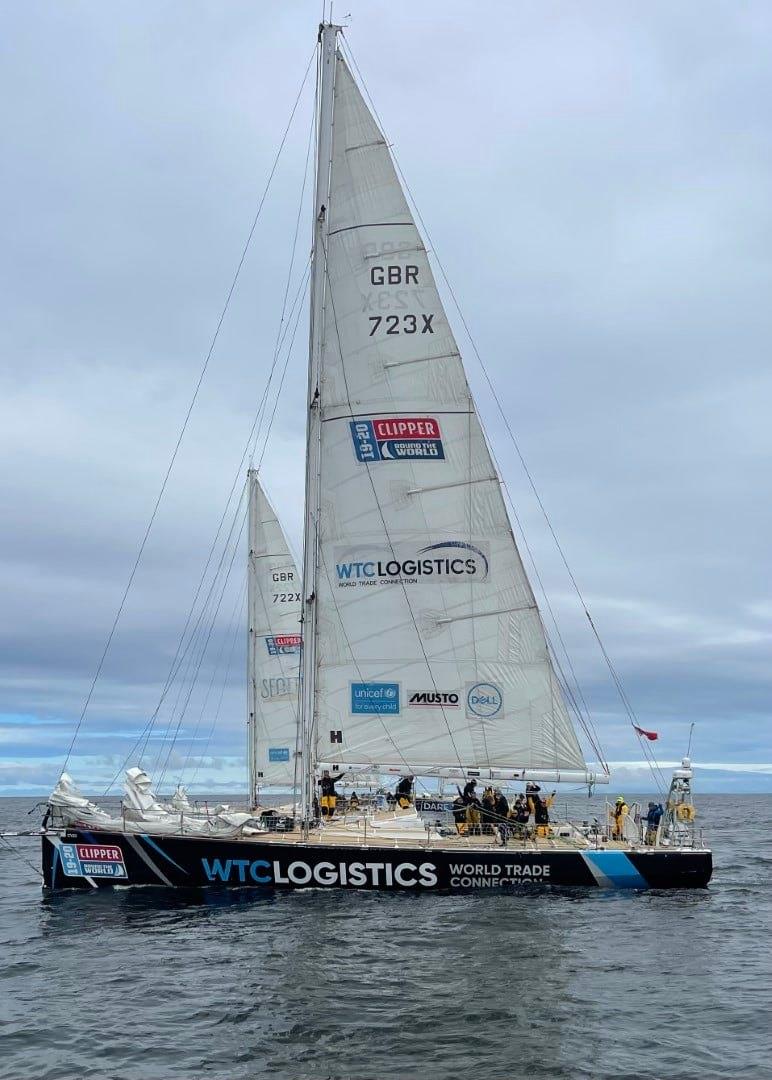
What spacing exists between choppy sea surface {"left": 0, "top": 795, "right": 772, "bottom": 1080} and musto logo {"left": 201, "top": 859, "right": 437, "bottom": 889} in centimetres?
33

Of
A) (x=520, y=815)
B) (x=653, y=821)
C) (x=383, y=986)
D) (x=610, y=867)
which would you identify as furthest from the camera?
(x=520, y=815)

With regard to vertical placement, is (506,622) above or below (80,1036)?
above

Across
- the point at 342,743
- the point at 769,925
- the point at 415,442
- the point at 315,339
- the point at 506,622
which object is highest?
the point at 315,339

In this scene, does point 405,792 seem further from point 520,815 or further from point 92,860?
point 92,860

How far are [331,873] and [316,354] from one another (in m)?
12.0

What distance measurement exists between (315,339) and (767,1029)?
1751cm

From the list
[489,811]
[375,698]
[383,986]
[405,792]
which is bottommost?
[383,986]

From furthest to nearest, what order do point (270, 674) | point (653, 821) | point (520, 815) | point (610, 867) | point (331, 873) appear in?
point (270, 674) < point (520, 815) < point (653, 821) < point (610, 867) < point (331, 873)

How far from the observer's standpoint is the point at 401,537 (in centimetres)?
2489

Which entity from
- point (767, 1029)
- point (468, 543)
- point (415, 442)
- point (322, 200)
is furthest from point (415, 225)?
point (767, 1029)

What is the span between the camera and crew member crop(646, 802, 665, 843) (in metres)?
23.3

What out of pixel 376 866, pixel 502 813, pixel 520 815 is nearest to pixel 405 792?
pixel 502 813

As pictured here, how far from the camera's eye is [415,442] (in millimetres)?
24969

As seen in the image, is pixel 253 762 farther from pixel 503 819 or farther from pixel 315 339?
pixel 315 339
